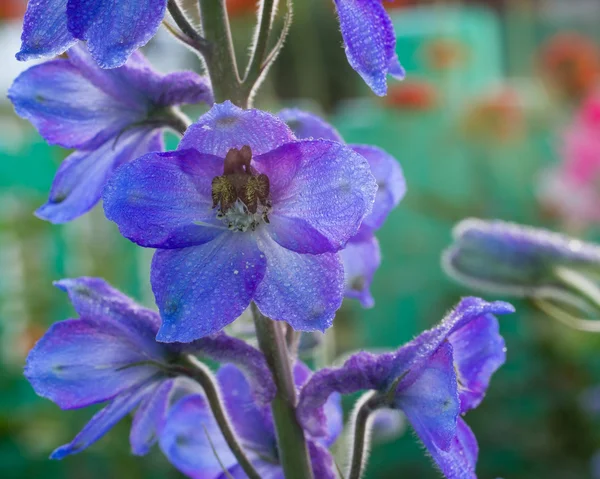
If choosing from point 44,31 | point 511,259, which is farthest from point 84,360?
point 511,259

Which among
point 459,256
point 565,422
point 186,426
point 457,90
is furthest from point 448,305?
point 186,426

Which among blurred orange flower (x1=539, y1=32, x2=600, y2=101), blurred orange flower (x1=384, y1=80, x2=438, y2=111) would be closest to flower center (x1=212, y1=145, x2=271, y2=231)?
blurred orange flower (x1=384, y1=80, x2=438, y2=111)

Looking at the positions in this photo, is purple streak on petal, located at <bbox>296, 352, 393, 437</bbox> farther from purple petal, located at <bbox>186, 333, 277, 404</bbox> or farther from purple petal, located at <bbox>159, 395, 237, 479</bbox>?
purple petal, located at <bbox>159, 395, 237, 479</bbox>

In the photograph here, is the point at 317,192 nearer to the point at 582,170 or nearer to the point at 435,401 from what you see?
→ the point at 435,401

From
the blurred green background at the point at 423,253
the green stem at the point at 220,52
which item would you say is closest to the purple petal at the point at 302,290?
the green stem at the point at 220,52

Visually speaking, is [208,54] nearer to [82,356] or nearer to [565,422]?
[82,356]

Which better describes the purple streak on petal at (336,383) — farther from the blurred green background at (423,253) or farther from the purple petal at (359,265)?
the blurred green background at (423,253)
